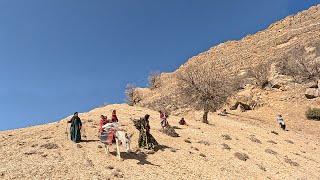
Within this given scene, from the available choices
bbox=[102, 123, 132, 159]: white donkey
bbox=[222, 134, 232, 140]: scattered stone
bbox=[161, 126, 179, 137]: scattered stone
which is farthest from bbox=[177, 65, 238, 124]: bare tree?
bbox=[102, 123, 132, 159]: white donkey

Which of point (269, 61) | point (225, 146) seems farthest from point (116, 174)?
point (269, 61)

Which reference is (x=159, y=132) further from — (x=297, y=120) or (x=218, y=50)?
(x=218, y=50)

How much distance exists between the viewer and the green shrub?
48.4 m

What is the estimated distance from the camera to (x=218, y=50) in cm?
11912

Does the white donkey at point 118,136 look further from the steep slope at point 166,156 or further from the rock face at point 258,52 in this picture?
the rock face at point 258,52

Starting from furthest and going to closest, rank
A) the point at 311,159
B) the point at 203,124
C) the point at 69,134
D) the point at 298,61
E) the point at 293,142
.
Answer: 1. the point at 298,61
2. the point at 203,124
3. the point at 293,142
4. the point at 311,159
5. the point at 69,134

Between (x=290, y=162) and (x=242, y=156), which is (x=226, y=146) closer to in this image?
(x=242, y=156)

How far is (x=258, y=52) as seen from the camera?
98.9 meters

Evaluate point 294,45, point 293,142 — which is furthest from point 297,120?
point 294,45

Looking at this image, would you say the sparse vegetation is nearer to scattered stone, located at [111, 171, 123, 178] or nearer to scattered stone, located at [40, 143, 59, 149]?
scattered stone, located at [111, 171, 123, 178]

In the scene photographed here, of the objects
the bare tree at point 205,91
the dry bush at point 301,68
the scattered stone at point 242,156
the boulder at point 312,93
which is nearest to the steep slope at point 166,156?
the scattered stone at point 242,156

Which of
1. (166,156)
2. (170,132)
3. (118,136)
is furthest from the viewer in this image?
(170,132)

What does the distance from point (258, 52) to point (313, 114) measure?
51764mm

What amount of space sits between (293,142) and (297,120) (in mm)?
14140
